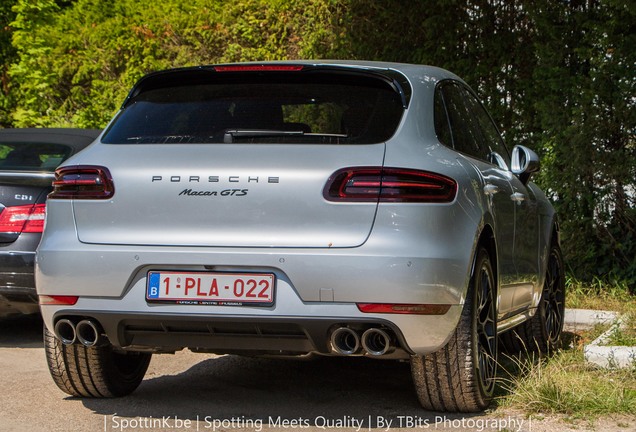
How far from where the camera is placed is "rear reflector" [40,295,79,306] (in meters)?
5.24

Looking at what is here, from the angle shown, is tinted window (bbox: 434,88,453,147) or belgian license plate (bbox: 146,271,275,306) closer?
belgian license plate (bbox: 146,271,275,306)

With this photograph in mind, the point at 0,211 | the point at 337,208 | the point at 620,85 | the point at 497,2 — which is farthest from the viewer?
the point at 497,2

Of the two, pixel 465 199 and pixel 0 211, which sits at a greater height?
pixel 465 199

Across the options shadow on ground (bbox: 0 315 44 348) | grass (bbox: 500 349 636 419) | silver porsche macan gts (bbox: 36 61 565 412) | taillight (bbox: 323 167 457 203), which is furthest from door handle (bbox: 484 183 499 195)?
shadow on ground (bbox: 0 315 44 348)

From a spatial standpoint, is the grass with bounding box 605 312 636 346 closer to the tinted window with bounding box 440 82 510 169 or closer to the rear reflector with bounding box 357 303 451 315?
the tinted window with bounding box 440 82 510 169

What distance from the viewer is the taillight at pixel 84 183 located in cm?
528

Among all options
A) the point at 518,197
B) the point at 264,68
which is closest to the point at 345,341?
the point at 264,68

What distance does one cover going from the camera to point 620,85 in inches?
382

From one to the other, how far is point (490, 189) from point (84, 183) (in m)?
2.03

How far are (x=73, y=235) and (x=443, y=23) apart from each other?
669cm

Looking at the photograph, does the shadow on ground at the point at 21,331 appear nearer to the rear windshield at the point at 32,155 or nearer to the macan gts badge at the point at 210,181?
the rear windshield at the point at 32,155

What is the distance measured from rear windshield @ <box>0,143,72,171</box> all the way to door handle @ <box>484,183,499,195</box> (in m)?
3.79

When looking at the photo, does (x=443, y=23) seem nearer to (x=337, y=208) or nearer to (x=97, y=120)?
(x=97, y=120)

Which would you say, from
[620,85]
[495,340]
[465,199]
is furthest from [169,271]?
[620,85]
